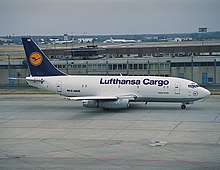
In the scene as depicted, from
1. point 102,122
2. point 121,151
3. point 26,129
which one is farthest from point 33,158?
point 102,122

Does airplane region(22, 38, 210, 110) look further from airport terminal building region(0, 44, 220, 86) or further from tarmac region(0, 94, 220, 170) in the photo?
airport terminal building region(0, 44, 220, 86)

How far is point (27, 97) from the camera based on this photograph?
5156 centimetres

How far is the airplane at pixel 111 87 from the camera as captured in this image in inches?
1592

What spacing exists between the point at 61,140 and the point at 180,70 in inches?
1377

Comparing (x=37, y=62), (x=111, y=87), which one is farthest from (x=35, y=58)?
(x=111, y=87)

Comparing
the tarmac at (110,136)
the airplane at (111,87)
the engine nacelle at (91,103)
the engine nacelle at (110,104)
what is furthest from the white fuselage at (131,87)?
the engine nacelle at (91,103)

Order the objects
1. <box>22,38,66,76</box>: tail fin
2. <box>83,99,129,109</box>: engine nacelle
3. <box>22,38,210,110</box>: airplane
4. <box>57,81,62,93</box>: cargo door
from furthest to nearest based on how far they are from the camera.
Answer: <box>22,38,66,76</box>: tail fin < <box>57,81,62,93</box>: cargo door < <box>22,38,210,110</box>: airplane < <box>83,99,129,109</box>: engine nacelle

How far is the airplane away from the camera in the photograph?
133ft

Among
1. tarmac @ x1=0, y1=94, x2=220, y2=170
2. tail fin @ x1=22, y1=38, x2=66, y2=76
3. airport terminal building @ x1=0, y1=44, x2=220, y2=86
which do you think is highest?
tail fin @ x1=22, y1=38, x2=66, y2=76

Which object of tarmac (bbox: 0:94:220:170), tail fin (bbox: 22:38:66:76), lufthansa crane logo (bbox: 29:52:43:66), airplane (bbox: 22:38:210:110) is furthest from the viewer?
lufthansa crane logo (bbox: 29:52:43:66)

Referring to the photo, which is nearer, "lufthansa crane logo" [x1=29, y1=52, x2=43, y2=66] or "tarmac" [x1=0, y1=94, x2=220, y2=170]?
"tarmac" [x1=0, y1=94, x2=220, y2=170]

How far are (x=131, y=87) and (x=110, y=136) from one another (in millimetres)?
12086

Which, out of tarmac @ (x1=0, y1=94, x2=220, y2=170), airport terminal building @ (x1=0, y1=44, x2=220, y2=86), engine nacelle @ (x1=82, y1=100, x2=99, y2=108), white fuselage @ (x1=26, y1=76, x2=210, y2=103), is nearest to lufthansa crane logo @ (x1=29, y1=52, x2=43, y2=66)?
white fuselage @ (x1=26, y1=76, x2=210, y2=103)

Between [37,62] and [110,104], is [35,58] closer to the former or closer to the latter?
[37,62]
